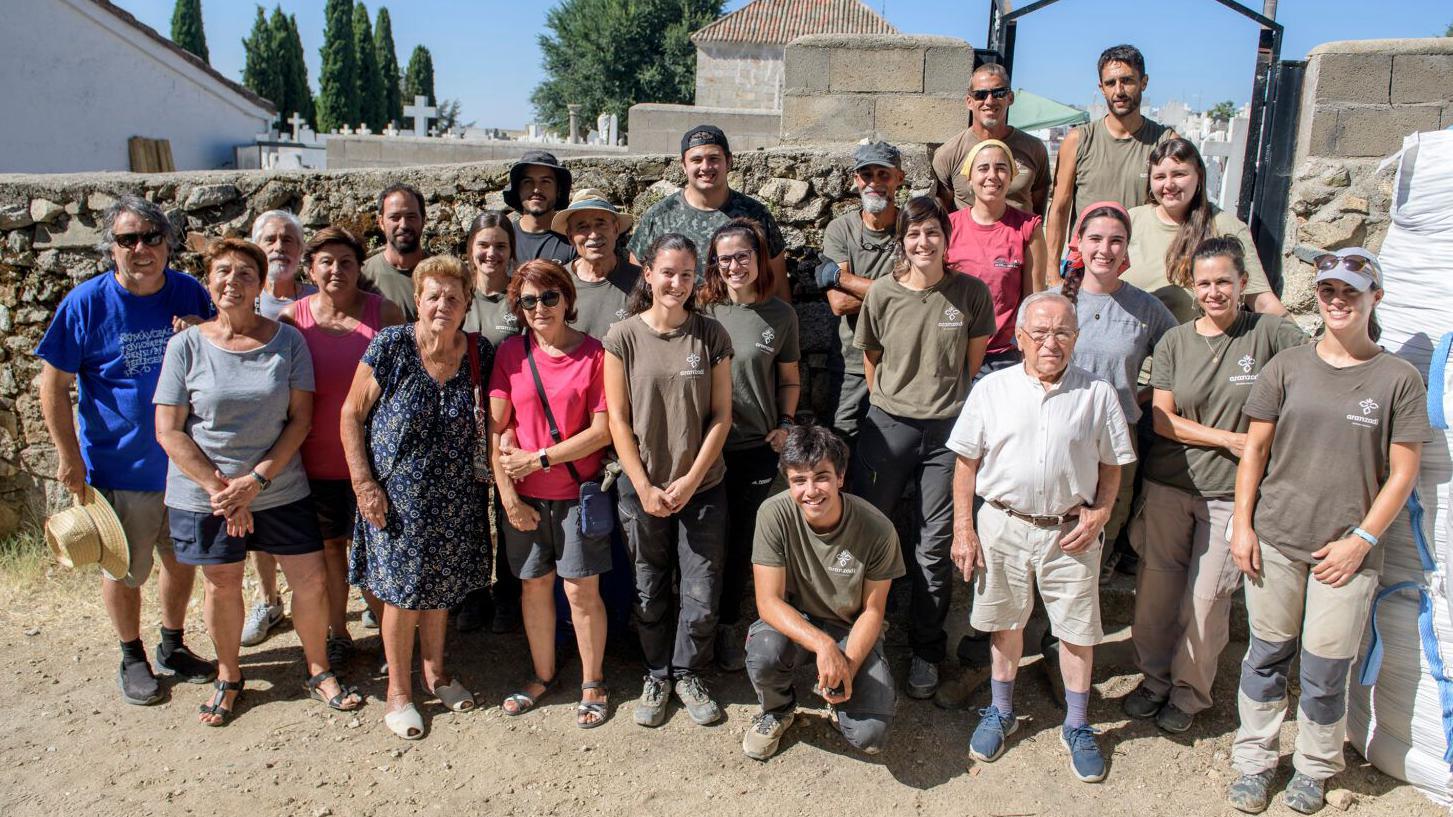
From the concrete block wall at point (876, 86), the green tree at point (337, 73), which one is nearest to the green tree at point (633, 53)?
the green tree at point (337, 73)

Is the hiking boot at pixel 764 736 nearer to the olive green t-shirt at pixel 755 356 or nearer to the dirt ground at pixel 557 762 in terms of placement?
the dirt ground at pixel 557 762

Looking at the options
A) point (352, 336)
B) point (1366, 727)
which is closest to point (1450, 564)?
point (1366, 727)

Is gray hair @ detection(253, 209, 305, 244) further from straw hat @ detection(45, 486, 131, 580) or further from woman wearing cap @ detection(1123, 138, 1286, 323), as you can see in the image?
woman wearing cap @ detection(1123, 138, 1286, 323)

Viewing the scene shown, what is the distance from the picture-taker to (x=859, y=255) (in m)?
3.94

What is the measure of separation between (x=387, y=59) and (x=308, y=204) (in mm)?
36888

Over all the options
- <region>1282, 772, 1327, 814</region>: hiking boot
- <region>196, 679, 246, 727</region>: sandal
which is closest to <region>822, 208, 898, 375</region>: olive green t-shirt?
<region>1282, 772, 1327, 814</region>: hiking boot

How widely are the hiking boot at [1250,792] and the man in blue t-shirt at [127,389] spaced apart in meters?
3.82

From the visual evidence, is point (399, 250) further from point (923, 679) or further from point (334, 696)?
point (923, 679)

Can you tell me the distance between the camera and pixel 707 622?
3549 millimetres

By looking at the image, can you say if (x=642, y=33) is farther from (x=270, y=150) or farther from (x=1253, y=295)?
(x=1253, y=295)

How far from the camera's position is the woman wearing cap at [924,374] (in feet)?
11.5

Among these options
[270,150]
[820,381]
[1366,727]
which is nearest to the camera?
[1366,727]

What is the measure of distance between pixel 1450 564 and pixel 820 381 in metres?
2.50

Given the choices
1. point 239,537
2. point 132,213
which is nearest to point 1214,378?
point 239,537
